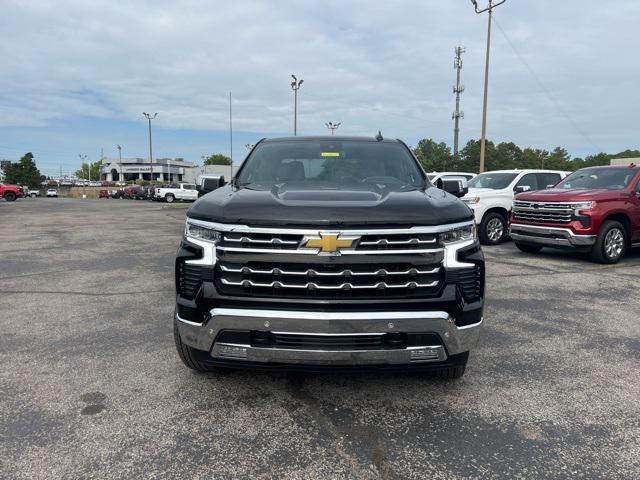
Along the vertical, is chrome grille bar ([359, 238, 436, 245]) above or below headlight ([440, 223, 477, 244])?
below

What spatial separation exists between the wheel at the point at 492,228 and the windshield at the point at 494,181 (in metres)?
0.77

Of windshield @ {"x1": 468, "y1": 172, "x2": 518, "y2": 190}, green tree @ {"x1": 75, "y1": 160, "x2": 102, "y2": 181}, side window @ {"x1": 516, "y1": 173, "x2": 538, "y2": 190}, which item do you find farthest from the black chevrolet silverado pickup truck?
green tree @ {"x1": 75, "y1": 160, "x2": 102, "y2": 181}

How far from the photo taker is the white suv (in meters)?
11.4

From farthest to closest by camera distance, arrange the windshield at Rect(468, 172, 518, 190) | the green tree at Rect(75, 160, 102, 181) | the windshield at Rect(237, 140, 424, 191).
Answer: the green tree at Rect(75, 160, 102, 181) < the windshield at Rect(468, 172, 518, 190) < the windshield at Rect(237, 140, 424, 191)

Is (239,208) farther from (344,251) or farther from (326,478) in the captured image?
(326,478)

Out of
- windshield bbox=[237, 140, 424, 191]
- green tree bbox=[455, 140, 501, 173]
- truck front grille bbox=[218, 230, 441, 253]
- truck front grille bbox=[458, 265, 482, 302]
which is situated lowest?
truck front grille bbox=[458, 265, 482, 302]

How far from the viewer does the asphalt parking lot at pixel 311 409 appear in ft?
8.77

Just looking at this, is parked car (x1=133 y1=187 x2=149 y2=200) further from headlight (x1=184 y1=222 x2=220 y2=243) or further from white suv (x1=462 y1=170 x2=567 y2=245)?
headlight (x1=184 y1=222 x2=220 y2=243)

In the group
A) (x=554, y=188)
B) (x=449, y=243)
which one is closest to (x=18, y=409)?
(x=449, y=243)

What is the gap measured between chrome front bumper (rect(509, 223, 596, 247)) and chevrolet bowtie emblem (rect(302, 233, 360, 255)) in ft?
23.9

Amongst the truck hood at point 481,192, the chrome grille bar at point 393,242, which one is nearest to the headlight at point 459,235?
the chrome grille bar at point 393,242

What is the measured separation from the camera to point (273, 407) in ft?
10.9

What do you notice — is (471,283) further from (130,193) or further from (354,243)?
(130,193)

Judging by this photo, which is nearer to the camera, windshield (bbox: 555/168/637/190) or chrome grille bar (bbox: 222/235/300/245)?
chrome grille bar (bbox: 222/235/300/245)
